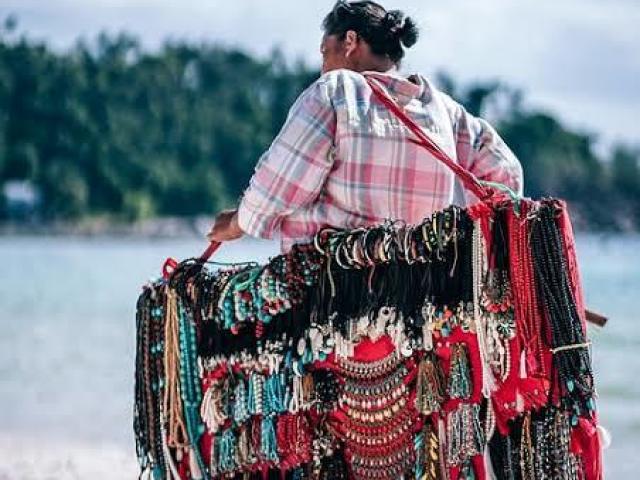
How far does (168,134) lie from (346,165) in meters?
71.0

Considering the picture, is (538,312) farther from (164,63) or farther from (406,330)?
(164,63)

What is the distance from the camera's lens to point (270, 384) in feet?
12.5

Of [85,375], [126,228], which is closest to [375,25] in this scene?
[85,375]

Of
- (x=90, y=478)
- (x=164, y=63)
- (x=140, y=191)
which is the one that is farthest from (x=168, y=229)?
(x=90, y=478)

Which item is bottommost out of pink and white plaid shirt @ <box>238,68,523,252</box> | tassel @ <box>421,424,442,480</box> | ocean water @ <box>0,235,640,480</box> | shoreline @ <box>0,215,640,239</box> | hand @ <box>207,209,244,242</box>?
shoreline @ <box>0,215,640,239</box>

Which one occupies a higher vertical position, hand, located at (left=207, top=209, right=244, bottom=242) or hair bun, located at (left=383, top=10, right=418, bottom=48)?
hair bun, located at (left=383, top=10, right=418, bottom=48)

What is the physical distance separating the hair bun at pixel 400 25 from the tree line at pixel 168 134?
180ft

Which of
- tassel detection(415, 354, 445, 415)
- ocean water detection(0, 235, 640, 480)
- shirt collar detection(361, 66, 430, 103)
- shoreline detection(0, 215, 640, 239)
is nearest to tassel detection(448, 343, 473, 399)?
tassel detection(415, 354, 445, 415)

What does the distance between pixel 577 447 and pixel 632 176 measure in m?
79.5

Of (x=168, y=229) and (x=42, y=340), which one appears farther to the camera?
(x=168, y=229)

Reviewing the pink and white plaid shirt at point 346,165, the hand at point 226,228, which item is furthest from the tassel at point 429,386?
the hand at point 226,228

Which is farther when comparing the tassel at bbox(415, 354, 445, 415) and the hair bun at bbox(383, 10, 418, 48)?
the hair bun at bbox(383, 10, 418, 48)

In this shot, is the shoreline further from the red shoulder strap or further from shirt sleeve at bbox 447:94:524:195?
the red shoulder strap

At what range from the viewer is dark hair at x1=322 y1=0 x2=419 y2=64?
384 cm
